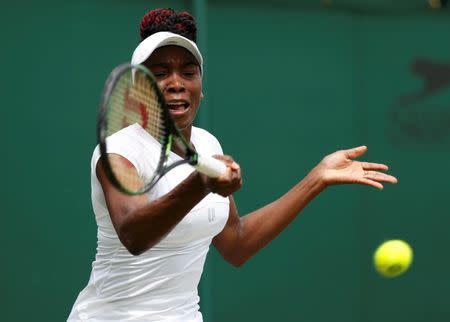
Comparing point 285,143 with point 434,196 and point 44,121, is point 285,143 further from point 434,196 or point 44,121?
point 44,121

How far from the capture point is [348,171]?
2949 mm

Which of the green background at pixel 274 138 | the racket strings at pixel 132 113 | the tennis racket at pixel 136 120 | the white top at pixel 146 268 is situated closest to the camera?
Answer: the tennis racket at pixel 136 120

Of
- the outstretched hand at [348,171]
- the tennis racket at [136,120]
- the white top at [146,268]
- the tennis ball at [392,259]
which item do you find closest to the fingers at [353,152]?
the outstretched hand at [348,171]

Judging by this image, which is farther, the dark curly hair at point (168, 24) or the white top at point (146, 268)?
the dark curly hair at point (168, 24)

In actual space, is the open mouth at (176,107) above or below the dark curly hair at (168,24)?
below

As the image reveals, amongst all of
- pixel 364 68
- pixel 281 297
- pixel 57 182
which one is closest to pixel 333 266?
pixel 281 297

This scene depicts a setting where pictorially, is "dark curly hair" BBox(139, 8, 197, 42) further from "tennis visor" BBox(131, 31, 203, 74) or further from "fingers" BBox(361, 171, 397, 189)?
"fingers" BBox(361, 171, 397, 189)

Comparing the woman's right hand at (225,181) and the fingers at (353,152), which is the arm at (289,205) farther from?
the woman's right hand at (225,181)

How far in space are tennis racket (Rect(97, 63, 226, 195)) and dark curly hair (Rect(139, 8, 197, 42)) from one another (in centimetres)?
49

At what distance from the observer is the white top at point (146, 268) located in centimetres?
270

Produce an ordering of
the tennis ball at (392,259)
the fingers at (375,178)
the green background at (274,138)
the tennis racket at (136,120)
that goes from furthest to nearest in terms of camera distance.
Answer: the green background at (274,138), the tennis ball at (392,259), the fingers at (375,178), the tennis racket at (136,120)

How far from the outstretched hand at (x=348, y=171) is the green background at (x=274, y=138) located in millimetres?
1563

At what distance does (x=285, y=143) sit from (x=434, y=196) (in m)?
0.92

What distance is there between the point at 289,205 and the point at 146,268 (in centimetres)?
56
